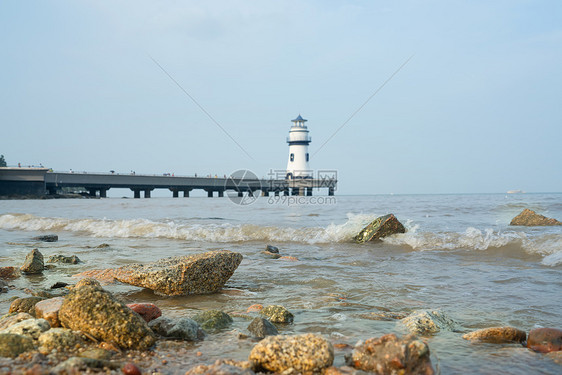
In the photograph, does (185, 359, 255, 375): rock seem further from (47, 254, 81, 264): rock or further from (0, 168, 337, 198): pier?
(0, 168, 337, 198): pier

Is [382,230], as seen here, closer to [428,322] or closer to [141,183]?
[428,322]

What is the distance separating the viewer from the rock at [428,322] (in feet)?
12.0

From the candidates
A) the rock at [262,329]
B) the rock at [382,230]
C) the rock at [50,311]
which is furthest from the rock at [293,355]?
the rock at [382,230]

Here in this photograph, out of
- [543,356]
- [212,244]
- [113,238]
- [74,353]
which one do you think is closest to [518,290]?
[543,356]

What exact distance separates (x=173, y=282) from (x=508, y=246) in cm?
711

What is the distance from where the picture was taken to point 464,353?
3152 mm

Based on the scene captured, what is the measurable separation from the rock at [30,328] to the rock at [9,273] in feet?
11.2

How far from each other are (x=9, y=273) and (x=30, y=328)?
3.70 meters

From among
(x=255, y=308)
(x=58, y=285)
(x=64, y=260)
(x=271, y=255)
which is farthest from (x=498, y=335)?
(x=64, y=260)

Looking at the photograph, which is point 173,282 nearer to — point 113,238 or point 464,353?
point 464,353

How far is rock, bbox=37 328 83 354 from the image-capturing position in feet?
9.86

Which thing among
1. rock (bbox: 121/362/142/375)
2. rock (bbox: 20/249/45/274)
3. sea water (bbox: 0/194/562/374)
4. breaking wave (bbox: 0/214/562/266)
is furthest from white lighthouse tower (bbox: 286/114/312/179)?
rock (bbox: 121/362/142/375)

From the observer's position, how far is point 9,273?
20.5 feet

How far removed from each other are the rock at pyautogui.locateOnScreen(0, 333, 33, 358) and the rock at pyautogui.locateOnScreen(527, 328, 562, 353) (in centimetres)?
372
